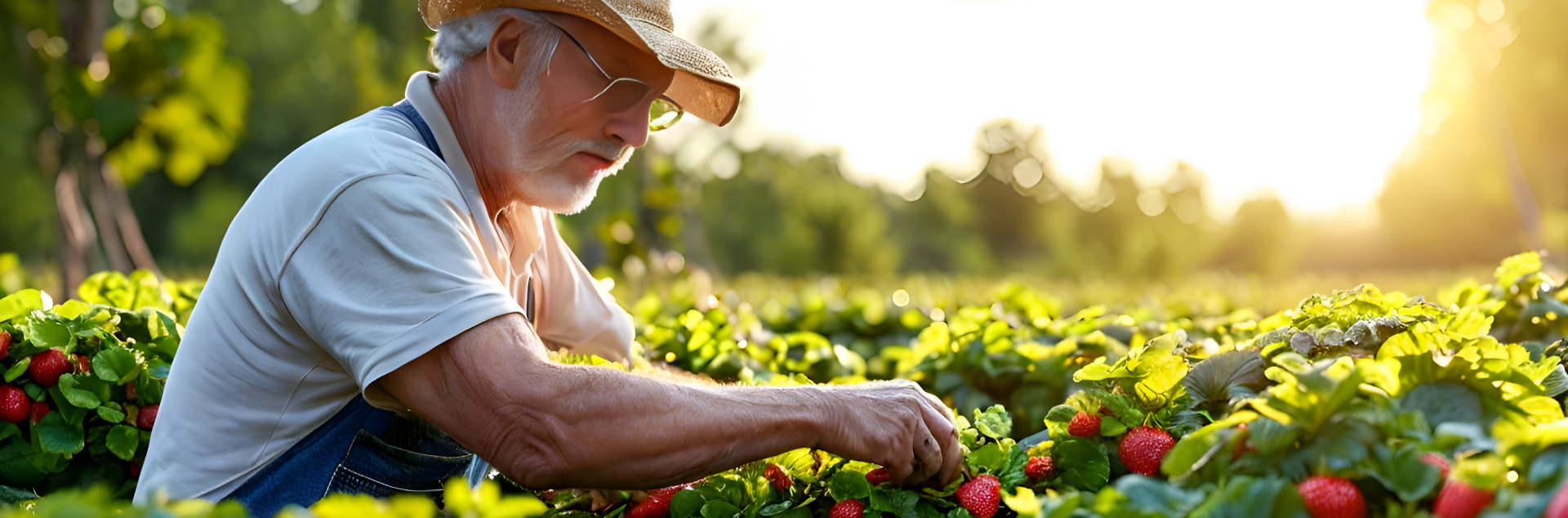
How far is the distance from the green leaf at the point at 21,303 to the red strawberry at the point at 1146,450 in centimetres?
270

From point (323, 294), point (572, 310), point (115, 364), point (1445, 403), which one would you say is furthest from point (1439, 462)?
point (115, 364)

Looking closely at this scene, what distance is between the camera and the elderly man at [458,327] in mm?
1531

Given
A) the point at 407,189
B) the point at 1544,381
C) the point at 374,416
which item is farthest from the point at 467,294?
the point at 1544,381

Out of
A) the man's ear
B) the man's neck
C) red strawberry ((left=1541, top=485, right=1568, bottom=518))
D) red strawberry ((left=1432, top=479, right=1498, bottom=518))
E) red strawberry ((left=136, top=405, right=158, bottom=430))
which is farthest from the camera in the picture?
red strawberry ((left=136, top=405, right=158, bottom=430))

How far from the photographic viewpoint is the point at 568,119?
6.63ft

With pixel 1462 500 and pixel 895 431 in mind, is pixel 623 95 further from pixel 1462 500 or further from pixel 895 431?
pixel 1462 500

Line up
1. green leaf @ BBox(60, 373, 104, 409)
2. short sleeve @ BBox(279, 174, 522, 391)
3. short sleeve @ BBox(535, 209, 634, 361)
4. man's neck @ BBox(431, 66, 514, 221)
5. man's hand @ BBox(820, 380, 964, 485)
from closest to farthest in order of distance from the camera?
short sleeve @ BBox(279, 174, 522, 391) → man's hand @ BBox(820, 380, 964, 485) → man's neck @ BBox(431, 66, 514, 221) → green leaf @ BBox(60, 373, 104, 409) → short sleeve @ BBox(535, 209, 634, 361)

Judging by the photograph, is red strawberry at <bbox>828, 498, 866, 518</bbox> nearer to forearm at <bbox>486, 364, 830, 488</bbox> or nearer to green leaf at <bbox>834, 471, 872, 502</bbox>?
green leaf at <bbox>834, 471, 872, 502</bbox>

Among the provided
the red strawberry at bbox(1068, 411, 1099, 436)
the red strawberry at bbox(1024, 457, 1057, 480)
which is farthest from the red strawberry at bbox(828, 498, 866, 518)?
the red strawberry at bbox(1068, 411, 1099, 436)

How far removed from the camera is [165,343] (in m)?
2.49

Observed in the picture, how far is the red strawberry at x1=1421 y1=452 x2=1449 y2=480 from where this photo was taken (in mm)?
1147

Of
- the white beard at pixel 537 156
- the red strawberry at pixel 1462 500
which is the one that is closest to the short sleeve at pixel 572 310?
the white beard at pixel 537 156

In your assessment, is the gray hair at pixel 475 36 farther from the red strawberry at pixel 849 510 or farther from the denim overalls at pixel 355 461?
the red strawberry at pixel 849 510

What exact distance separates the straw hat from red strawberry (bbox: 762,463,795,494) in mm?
879
